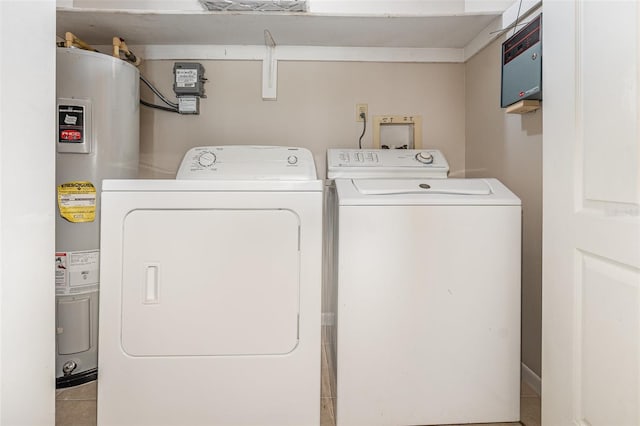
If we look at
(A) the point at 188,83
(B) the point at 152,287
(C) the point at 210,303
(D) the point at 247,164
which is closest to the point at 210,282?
(C) the point at 210,303

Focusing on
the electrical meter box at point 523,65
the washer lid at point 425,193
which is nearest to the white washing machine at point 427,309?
the washer lid at point 425,193

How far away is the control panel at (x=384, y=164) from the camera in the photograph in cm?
196

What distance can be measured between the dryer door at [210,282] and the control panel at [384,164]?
728mm

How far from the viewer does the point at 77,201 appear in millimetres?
1649

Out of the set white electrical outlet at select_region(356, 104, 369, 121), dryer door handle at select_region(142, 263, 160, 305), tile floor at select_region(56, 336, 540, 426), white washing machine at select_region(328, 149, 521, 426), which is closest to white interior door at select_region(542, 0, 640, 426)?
white washing machine at select_region(328, 149, 521, 426)

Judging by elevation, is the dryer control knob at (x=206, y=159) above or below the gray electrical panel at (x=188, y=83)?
below

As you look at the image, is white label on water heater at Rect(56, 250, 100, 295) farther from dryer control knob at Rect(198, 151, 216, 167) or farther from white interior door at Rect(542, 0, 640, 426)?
white interior door at Rect(542, 0, 640, 426)

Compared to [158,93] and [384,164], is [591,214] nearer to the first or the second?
[384,164]

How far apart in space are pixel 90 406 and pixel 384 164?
70.0 inches

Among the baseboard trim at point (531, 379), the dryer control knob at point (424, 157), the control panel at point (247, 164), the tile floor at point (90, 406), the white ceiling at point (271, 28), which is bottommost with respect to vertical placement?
the tile floor at point (90, 406)

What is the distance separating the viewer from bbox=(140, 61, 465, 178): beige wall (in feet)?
7.32

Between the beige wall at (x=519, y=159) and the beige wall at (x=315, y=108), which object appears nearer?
the beige wall at (x=519, y=159)

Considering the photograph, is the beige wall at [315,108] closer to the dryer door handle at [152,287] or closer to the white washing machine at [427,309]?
the white washing machine at [427,309]

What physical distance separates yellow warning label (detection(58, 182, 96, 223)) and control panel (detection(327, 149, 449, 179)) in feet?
3.83
